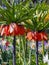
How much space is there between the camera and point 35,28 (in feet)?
3.03

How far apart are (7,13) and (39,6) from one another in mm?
104

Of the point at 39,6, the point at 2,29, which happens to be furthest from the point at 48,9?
the point at 2,29

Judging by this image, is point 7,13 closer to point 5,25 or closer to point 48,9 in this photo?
point 5,25

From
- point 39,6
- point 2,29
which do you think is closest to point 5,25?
point 2,29

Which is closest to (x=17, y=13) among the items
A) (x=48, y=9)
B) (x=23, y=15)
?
(x=23, y=15)

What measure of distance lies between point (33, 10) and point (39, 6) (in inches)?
1.2

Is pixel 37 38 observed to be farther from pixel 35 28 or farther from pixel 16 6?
pixel 16 6

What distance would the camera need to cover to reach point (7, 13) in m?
0.85

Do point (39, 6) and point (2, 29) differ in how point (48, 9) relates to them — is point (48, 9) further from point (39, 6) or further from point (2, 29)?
point (2, 29)

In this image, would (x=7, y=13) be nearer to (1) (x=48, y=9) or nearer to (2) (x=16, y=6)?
(2) (x=16, y=6)

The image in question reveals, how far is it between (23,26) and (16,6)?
0.08 m

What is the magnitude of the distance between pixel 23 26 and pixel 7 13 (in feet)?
0.26

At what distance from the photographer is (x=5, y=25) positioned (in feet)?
2.90

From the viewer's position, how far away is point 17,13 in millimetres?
860
